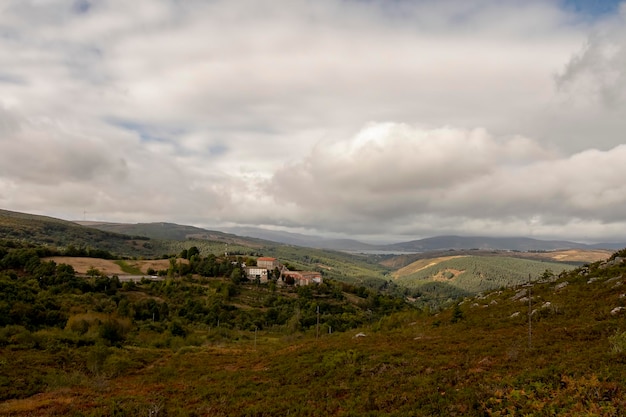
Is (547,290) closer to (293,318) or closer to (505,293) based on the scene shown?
(505,293)

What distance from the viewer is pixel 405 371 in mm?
23250

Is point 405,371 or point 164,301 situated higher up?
point 405,371

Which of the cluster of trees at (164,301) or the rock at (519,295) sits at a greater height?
the rock at (519,295)

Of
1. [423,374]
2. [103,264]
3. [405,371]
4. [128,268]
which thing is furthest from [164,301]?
[423,374]

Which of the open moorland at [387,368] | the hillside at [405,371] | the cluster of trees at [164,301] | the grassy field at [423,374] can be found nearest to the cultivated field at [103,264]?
the cluster of trees at [164,301]

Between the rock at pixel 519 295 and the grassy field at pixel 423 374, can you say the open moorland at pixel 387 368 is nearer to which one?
the grassy field at pixel 423 374

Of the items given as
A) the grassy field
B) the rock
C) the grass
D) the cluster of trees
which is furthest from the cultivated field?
the rock

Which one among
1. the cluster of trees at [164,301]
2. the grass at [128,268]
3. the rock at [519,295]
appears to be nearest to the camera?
the rock at [519,295]

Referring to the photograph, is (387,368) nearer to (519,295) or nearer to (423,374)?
(423,374)

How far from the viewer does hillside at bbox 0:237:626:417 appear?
52.7ft

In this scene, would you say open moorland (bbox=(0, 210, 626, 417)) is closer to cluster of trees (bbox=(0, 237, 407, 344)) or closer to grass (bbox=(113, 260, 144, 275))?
cluster of trees (bbox=(0, 237, 407, 344))

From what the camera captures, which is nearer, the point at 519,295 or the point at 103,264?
the point at 519,295

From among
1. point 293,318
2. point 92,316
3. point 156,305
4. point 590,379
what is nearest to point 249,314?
point 293,318

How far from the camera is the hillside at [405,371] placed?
16.1 m
